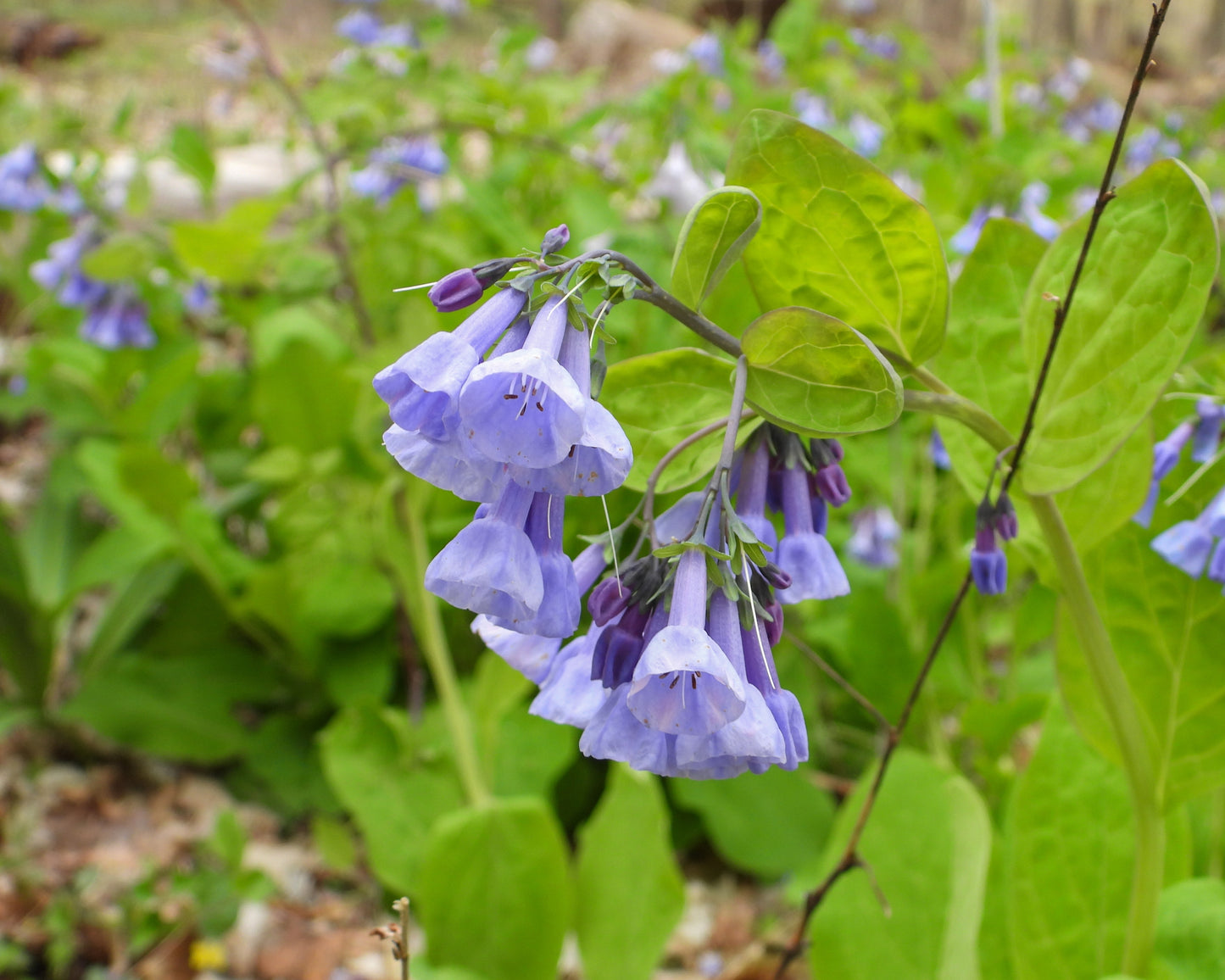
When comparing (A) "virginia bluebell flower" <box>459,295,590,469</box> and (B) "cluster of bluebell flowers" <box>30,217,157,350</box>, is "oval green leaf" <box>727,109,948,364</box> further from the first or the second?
(B) "cluster of bluebell flowers" <box>30,217,157,350</box>

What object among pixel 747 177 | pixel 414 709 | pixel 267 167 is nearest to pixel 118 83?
pixel 267 167

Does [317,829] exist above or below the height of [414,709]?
below

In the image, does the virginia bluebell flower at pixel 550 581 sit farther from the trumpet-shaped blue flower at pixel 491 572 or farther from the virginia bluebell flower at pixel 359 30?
the virginia bluebell flower at pixel 359 30

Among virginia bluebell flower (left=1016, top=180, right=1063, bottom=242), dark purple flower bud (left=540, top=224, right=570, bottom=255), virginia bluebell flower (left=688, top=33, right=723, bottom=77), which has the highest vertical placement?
dark purple flower bud (left=540, top=224, right=570, bottom=255)

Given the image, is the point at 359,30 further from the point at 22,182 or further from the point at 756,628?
the point at 756,628

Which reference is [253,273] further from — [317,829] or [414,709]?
[317,829]

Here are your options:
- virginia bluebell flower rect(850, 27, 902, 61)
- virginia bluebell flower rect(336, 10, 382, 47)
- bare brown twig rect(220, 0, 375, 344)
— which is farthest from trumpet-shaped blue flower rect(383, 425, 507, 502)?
virginia bluebell flower rect(850, 27, 902, 61)
